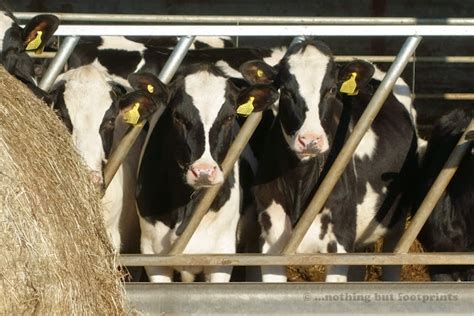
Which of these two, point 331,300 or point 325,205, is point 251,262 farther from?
point 325,205

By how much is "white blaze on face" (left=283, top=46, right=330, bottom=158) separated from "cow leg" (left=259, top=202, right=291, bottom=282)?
469mm

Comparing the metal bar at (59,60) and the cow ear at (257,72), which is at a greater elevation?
the cow ear at (257,72)

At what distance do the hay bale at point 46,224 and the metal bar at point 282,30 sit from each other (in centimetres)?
63

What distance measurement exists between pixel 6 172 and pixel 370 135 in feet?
11.6

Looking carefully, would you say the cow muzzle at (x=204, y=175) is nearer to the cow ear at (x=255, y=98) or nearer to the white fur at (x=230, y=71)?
the cow ear at (x=255, y=98)

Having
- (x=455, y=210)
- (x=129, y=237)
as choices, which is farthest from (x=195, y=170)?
(x=455, y=210)

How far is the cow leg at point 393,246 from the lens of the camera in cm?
1010

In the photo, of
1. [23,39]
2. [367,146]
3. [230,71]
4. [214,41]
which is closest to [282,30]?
[23,39]

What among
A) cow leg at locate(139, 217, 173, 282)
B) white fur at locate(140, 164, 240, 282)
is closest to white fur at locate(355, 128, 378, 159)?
white fur at locate(140, 164, 240, 282)

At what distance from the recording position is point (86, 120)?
8.59 metres

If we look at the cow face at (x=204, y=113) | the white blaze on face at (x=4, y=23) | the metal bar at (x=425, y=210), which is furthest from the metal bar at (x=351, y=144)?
the white blaze on face at (x=4, y=23)

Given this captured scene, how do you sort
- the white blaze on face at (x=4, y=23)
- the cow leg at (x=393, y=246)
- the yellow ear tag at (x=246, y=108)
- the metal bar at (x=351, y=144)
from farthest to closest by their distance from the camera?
the cow leg at (x=393, y=246) < the white blaze on face at (x=4, y=23) < the yellow ear tag at (x=246, y=108) < the metal bar at (x=351, y=144)

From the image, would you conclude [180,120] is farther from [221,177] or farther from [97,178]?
[97,178]

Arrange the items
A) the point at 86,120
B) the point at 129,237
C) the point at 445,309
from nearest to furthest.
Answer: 1. the point at 445,309
2. the point at 86,120
3. the point at 129,237
